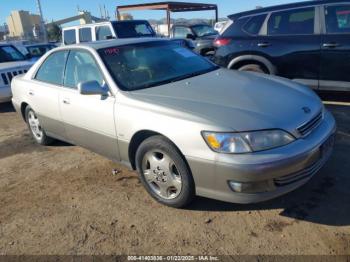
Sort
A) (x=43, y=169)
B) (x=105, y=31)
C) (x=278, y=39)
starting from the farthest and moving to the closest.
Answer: (x=105, y=31), (x=278, y=39), (x=43, y=169)

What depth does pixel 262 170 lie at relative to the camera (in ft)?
8.78

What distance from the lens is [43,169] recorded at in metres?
4.58

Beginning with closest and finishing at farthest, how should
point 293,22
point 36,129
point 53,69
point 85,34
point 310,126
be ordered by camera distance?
point 310,126 < point 53,69 < point 36,129 < point 293,22 < point 85,34

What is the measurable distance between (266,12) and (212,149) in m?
4.35

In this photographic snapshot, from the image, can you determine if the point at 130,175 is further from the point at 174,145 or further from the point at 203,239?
the point at 203,239

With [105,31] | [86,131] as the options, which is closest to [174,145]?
[86,131]

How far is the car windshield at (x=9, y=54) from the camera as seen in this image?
9269mm

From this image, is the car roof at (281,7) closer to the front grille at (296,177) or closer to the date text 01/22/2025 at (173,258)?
the front grille at (296,177)

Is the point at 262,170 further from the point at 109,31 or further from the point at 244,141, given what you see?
the point at 109,31

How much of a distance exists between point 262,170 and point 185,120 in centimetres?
75

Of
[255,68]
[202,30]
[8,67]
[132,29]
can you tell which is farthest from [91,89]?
[202,30]

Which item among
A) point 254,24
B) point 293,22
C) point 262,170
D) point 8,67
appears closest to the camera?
point 262,170

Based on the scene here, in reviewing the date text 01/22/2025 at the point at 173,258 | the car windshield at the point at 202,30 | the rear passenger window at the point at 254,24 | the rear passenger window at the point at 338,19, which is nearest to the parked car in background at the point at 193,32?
the car windshield at the point at 202,30

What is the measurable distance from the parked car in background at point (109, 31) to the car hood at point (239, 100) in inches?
302
